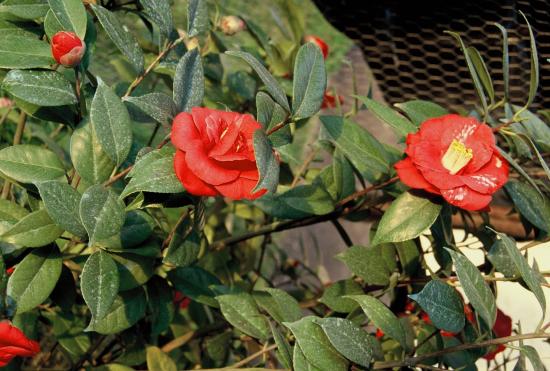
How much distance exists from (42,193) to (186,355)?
0.52m

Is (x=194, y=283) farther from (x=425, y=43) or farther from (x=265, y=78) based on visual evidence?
(x=425, y=43)

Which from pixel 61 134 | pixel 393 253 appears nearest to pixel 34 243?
pixel 393 253

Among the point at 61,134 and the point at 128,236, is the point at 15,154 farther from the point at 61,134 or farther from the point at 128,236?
the point at 61,134

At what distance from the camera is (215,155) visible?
572 mm

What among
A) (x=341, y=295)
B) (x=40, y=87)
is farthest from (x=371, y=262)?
(x=40, y=87)

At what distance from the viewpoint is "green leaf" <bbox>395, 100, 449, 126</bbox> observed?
2.56ft

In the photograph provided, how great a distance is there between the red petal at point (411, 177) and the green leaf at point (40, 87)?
28 centimetres

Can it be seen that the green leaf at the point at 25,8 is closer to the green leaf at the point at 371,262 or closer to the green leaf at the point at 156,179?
the green leaf at the point at 156,179

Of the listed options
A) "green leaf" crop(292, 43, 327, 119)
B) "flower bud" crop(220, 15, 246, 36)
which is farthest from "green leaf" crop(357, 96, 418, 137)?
"flower bud" crop(220, 15, 246, 36)

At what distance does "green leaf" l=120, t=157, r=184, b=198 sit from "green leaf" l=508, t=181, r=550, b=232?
1.18 ft

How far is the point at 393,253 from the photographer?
86cm

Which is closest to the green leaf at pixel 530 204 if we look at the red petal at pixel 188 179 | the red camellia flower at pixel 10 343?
the red petal at pixel 188 179

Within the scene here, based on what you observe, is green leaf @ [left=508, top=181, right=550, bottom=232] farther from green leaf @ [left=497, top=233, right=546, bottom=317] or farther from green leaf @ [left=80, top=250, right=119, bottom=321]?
green leaf @ [left=80, top=250, right=119, bottom=321]

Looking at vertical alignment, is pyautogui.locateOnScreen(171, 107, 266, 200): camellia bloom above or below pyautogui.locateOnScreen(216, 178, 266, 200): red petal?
above
